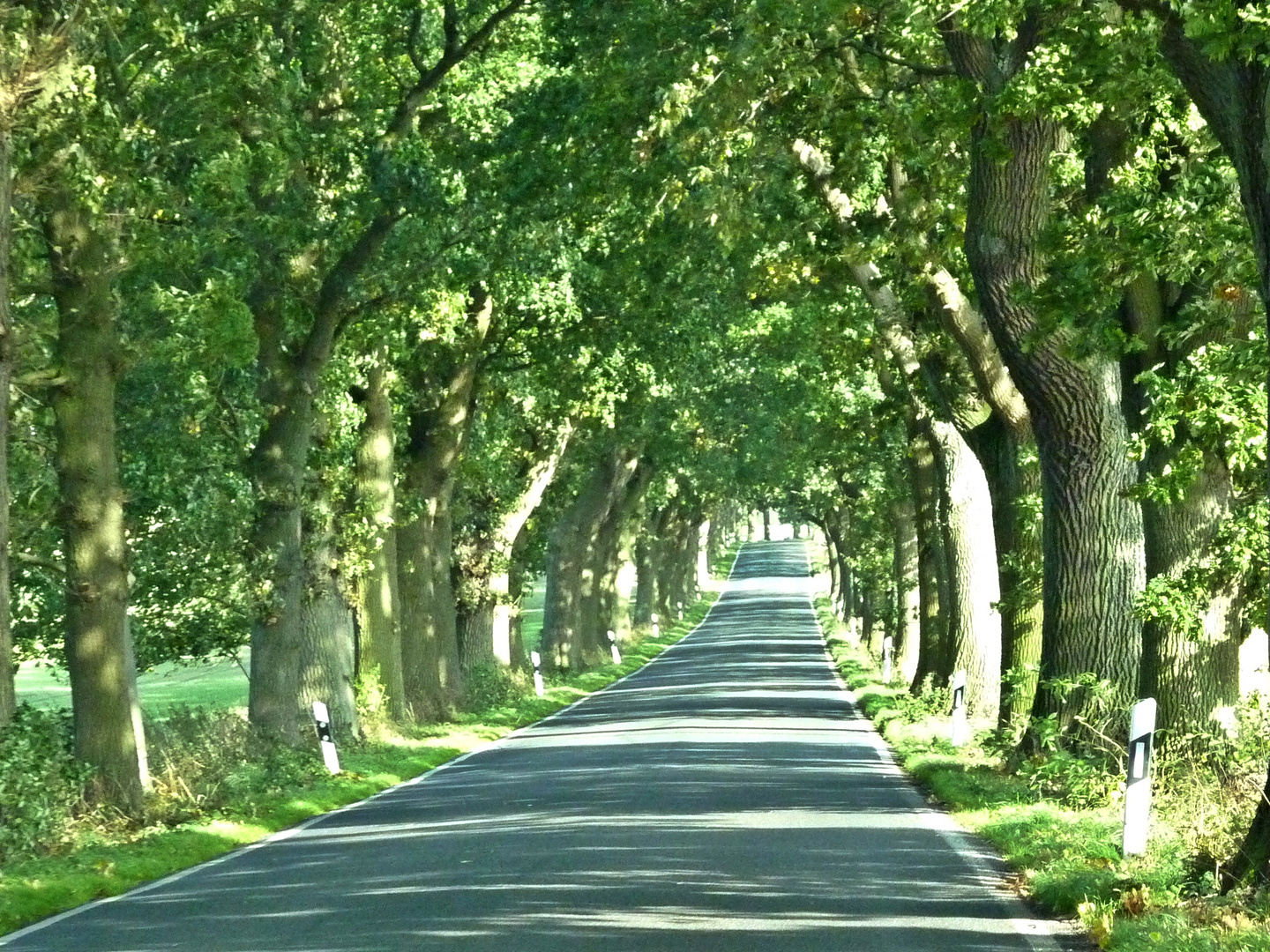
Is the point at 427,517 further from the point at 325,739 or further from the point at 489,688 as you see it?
the point at 325,739

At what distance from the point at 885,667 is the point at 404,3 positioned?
73.4 ft

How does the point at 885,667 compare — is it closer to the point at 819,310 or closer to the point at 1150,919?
the point at 819,310

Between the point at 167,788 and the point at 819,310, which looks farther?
the point at 819,310

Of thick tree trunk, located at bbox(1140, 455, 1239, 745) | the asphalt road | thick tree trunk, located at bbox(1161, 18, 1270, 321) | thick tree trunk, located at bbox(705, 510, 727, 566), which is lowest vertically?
the asphalt road

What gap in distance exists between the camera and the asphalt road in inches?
397

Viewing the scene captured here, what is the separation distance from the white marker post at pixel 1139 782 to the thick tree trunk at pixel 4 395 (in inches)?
308

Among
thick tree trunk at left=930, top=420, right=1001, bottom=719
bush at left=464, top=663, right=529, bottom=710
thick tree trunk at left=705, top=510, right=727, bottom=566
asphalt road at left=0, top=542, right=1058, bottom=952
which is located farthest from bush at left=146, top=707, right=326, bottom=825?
thick tree trunk at left=705, top=510, right=727, bottom=566

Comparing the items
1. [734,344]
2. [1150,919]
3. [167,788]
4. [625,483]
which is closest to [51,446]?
[167,788]

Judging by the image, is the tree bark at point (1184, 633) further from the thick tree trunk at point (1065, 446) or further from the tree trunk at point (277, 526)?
the tree trunk at point (277, 526)

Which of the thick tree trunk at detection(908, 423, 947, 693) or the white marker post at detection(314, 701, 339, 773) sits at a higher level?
the thick tree trunk at detection(908, 423, 947, 693)

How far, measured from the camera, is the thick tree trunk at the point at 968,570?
1117 inches

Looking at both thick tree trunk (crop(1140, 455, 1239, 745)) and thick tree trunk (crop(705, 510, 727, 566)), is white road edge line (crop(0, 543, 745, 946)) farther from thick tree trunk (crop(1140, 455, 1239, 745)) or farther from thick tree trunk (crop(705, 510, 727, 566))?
thick tree trunk (crop(705, 510, 727, 566))

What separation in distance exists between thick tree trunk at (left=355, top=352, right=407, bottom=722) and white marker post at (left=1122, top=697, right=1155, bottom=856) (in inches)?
664

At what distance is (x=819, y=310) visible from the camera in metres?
33.4
